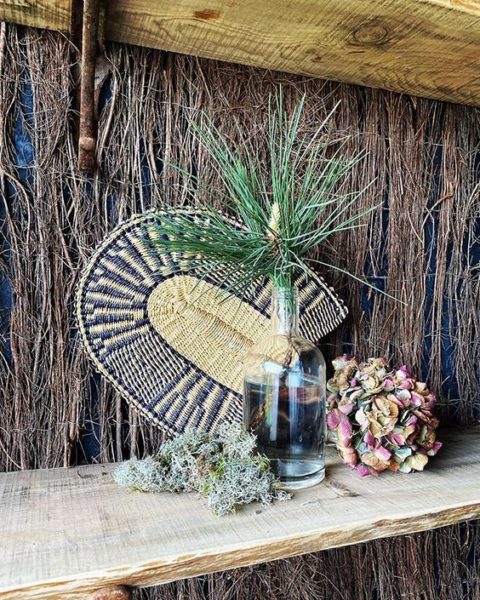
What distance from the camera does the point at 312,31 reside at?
0.85 metres

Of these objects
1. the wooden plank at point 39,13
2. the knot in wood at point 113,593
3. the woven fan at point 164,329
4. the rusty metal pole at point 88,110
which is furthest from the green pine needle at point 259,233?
the knot in wood at point 113,593

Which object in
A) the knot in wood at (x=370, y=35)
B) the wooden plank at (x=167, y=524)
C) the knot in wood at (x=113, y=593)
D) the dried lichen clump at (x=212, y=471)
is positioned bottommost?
the knot in wood at (x=113, y=593)

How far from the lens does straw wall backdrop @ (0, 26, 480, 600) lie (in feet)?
→ 2.94

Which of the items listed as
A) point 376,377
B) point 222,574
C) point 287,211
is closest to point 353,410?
point 376,377

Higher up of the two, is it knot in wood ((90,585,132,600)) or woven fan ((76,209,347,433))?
woven fan ((76,209,347,433))

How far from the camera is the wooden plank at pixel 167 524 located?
0.59m

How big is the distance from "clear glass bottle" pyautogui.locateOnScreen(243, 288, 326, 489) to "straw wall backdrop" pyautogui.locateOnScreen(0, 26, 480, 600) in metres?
0.24

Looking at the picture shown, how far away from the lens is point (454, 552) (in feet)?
4.04

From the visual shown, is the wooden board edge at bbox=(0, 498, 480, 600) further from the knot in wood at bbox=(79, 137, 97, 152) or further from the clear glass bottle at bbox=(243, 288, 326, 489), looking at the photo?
the knot in wood at bbox=(79, 137, 97, 152)

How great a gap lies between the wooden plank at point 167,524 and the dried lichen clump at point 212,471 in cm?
2

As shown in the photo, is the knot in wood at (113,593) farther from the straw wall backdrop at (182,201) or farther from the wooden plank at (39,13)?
the wooden plank at (39,13)

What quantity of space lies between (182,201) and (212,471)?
480 mm

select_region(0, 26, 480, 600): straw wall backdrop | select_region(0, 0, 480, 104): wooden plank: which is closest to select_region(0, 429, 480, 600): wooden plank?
select_region(0, 26, 480, 600): straw wall backdrop

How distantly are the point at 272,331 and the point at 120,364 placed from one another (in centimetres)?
26
